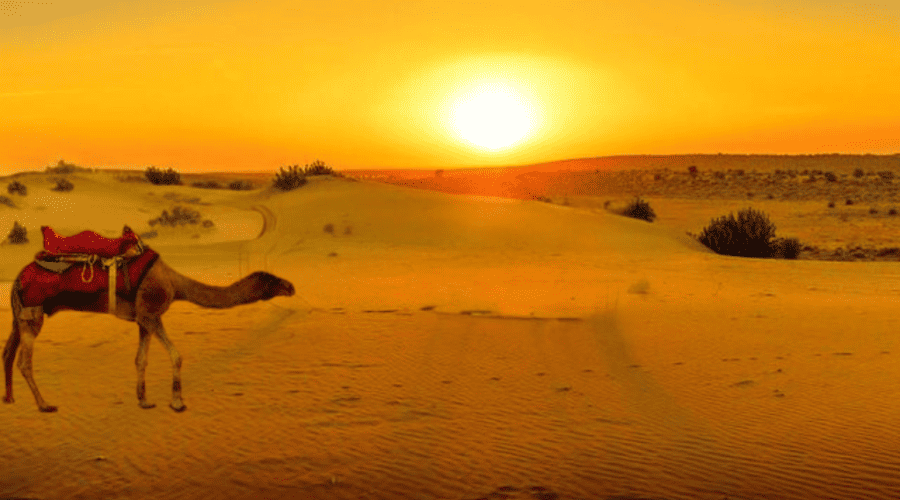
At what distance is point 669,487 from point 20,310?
5.96 m

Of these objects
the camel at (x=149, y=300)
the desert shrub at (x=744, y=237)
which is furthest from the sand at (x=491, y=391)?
the desert shrub at (x=744, y=237)

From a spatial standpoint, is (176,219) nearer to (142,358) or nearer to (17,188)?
(17,188)

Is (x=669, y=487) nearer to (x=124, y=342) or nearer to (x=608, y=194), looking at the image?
(x=124, y=342)

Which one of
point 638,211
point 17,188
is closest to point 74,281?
point 638,211

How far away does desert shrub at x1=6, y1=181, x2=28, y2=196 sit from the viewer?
43.2m

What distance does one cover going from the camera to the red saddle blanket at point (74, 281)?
898 centimetres

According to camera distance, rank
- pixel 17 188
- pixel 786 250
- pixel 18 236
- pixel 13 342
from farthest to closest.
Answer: pixel 17 188 → pixel 18 236 → pixel 786 250 → pixel 13 342

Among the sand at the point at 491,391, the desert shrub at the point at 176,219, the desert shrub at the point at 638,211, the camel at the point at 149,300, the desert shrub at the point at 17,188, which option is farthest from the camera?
the desert shrub at the point at 17,188

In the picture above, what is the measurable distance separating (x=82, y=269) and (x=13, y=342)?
1169mm

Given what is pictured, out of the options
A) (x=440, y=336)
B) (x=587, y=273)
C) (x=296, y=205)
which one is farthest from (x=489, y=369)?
(x=296, y=205)

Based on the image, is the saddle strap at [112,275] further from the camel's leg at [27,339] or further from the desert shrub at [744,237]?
the desert shrub at [744,237]

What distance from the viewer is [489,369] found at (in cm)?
1277

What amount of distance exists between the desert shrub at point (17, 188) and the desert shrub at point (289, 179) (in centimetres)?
1080

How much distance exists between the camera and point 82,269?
900 centimetres
